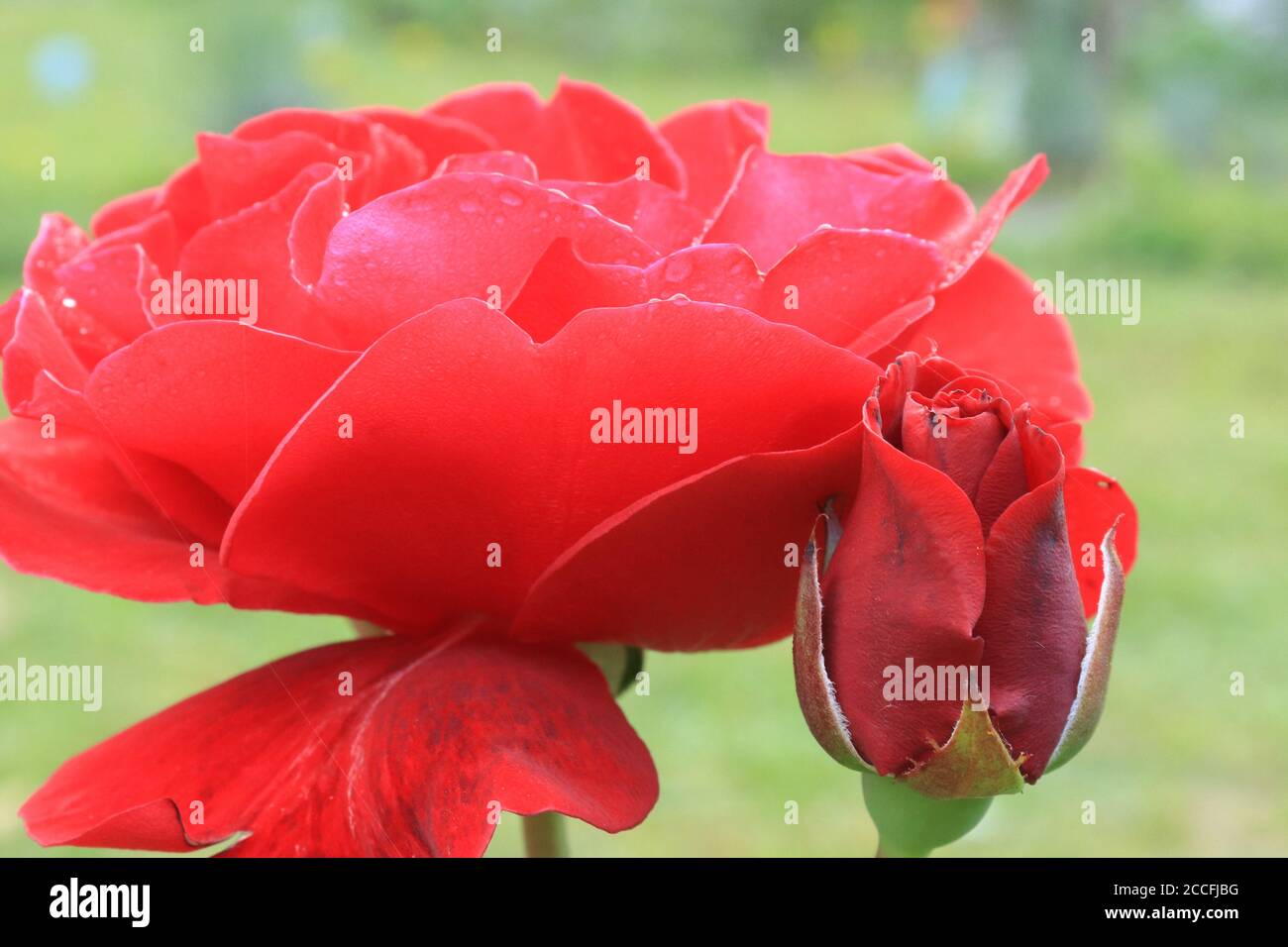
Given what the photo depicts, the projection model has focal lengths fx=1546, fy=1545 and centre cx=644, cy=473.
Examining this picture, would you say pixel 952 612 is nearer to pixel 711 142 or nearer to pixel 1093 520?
pixel 1093 520

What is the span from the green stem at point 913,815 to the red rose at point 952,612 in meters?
0.01

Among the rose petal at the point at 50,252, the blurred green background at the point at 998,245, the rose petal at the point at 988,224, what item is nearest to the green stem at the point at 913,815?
the rose petal at the point at 988,224

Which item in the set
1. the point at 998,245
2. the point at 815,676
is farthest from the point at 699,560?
the point at 998,245

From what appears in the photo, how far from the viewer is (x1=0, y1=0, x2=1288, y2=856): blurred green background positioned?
190 centimetres

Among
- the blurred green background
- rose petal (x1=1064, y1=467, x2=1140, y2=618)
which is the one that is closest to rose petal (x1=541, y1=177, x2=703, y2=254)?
rose petal (x1=1064, y1=467, x2=1140, y2=618)

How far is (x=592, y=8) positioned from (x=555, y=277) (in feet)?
20.2

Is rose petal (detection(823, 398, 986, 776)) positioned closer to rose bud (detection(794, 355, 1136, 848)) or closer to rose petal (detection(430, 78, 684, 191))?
rose bud (detection(794, 355, 1136, 848))

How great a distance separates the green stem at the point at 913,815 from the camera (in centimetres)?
32

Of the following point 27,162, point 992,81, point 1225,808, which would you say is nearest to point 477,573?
point 1225,808

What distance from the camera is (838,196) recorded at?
1.25ft

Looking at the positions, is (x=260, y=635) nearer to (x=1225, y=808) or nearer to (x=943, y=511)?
(x=1225, y=808)

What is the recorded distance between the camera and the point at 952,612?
29 cm

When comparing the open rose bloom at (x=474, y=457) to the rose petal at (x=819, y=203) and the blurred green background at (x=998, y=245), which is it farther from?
the blurred green background at (x=998, y=245)

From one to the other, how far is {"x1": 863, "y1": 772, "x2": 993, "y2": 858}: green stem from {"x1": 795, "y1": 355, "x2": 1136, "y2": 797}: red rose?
0.04ft
